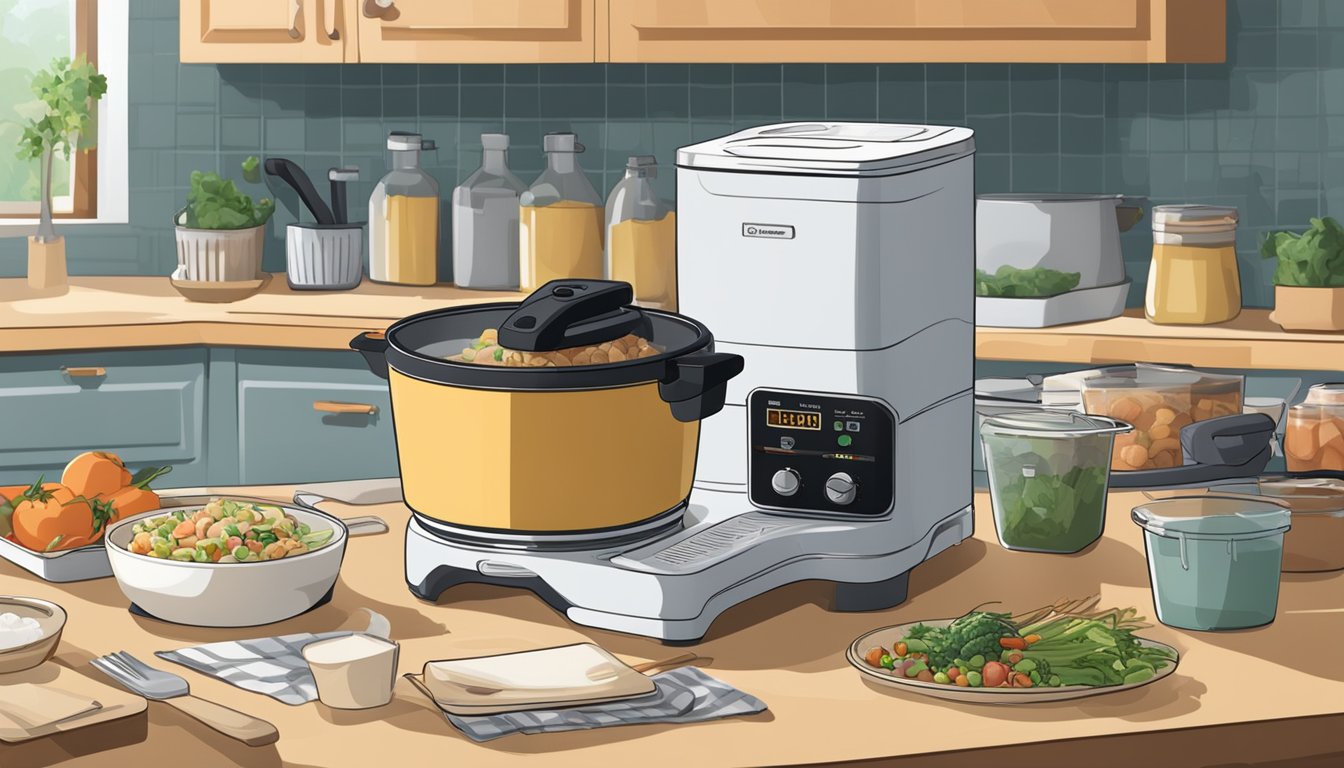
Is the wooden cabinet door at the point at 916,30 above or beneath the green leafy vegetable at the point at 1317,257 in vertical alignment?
above

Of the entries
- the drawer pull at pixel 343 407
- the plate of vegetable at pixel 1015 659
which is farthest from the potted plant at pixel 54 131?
the plate of vegetable at pixel 1015 659

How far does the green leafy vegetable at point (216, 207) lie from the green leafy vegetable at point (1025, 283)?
1570 mm

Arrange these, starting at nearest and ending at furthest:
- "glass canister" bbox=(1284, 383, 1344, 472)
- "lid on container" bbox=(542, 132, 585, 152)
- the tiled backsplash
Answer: "glass canister" bbox=(1284, 383, 1344, 472)
"lid on container" bbox=(542, 132, 585, 152)
the tiled backsplash

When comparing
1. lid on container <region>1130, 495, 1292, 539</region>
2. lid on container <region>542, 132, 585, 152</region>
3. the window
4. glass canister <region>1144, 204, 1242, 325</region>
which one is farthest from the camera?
the window

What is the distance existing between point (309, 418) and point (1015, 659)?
7.45ft

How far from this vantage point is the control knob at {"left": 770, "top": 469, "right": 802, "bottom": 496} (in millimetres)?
1594

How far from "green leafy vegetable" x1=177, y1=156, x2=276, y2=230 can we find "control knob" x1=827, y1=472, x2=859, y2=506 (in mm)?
2328

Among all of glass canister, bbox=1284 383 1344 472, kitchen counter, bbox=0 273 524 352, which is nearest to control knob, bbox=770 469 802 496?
glass canister, bbox=1284 383 1344 472

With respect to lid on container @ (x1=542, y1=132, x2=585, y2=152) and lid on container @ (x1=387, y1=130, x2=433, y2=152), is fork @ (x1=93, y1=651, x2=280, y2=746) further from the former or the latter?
lid on container @ (x1=387, y1=130, x2=433, y2=152)

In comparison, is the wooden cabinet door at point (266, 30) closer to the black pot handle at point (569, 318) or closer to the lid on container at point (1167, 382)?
the lid on container at point (1167, 382)

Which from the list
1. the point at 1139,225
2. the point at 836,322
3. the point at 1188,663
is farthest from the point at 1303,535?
the point at 1139,225

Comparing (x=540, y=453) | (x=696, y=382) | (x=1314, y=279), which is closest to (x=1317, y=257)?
(x=1314, y=279)

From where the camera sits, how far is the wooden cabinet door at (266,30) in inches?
138

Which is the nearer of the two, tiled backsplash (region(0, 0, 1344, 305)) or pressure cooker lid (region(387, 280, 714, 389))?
pressure cooker lid (region(387, 280, 714, 389))
